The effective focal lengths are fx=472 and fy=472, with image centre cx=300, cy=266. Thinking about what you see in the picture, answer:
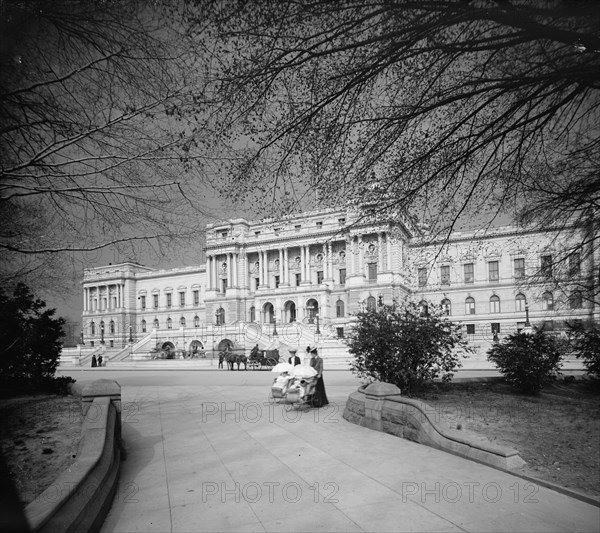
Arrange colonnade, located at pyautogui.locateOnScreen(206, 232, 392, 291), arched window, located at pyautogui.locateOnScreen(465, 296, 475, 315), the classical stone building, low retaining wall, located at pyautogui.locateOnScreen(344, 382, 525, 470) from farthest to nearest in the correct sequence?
colonnade, located at pyautogui.locateOnScreen(206, 232, 392, 291) < arched window, located at pyautogui.locateOnScreen(465, 296, 475, 315) < the classical stone building < low retaining wall, located at pyautogui.locateOnScreen(344, 382, 525, 470)

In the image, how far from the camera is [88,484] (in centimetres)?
416

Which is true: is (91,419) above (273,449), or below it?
above

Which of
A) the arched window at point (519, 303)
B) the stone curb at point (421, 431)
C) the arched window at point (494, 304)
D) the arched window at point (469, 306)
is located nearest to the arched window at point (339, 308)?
the arched window at point (469, 306)

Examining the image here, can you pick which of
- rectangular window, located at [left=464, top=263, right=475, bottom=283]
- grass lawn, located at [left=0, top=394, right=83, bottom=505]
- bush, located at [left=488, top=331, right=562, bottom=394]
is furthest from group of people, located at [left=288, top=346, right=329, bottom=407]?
rectangular window, located at [left=464, top=263, right=475, bottom=283]

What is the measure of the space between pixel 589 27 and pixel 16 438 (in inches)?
333

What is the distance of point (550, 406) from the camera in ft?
25.5

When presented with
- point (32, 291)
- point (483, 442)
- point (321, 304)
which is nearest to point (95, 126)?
point (32, 291)

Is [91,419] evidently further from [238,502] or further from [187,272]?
[187,272]

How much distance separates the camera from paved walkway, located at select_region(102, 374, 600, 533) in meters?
4.02

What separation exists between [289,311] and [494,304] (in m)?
24.6

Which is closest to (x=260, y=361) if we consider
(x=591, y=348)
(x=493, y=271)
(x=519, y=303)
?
(x=591, y=348)

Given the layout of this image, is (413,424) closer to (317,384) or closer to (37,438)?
(317,384)

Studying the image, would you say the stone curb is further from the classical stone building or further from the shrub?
the classical stone building

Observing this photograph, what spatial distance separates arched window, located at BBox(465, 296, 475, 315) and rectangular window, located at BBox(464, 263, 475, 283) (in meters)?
2.18
